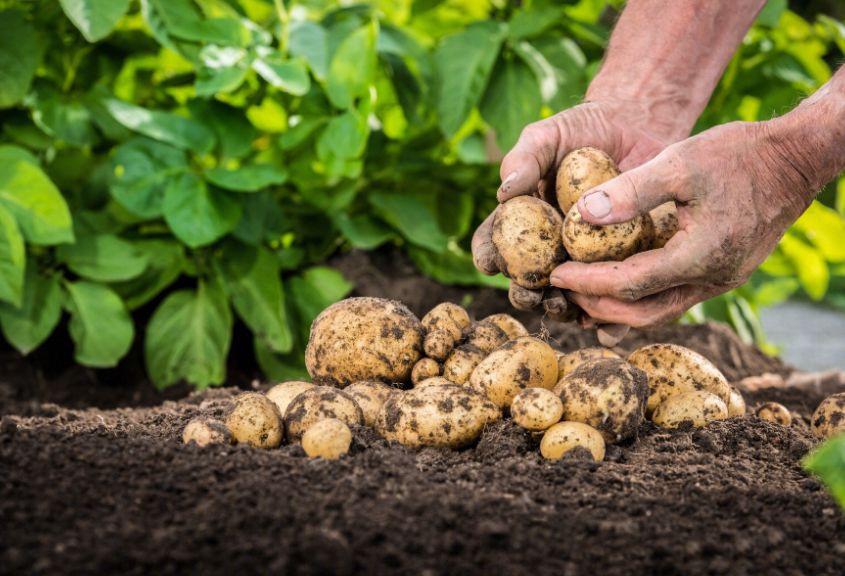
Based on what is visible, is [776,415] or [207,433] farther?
[776,415]

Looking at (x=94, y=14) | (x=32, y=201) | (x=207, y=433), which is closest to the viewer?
(x=207, y=433)

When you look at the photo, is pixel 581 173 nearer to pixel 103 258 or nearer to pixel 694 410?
pixel 694 410

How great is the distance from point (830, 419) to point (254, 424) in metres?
1.51

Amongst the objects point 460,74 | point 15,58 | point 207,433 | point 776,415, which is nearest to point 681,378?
point 776,415

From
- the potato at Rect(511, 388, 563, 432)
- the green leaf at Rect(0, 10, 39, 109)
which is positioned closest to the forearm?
the potato at Rect(511, 388, 563, 432)

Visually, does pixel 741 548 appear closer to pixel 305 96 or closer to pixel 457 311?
pixel 457 311

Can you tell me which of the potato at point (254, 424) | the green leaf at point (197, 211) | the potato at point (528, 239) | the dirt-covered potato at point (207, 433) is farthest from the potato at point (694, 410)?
the green leaf at point (197, 211)

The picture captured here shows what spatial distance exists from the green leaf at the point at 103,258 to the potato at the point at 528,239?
185 cm

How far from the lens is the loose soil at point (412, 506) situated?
1635 mm

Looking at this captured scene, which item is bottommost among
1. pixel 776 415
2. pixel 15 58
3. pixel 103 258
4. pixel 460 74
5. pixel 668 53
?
pixel 103 258

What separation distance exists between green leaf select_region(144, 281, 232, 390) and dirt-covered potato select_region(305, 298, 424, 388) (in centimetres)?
140

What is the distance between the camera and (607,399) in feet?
7.46

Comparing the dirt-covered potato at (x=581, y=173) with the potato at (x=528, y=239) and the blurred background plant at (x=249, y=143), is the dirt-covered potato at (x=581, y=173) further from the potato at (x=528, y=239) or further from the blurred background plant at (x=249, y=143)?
the blurred background plant at (x=249, y=143)

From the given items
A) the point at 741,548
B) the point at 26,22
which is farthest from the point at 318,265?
the point at 741,548
